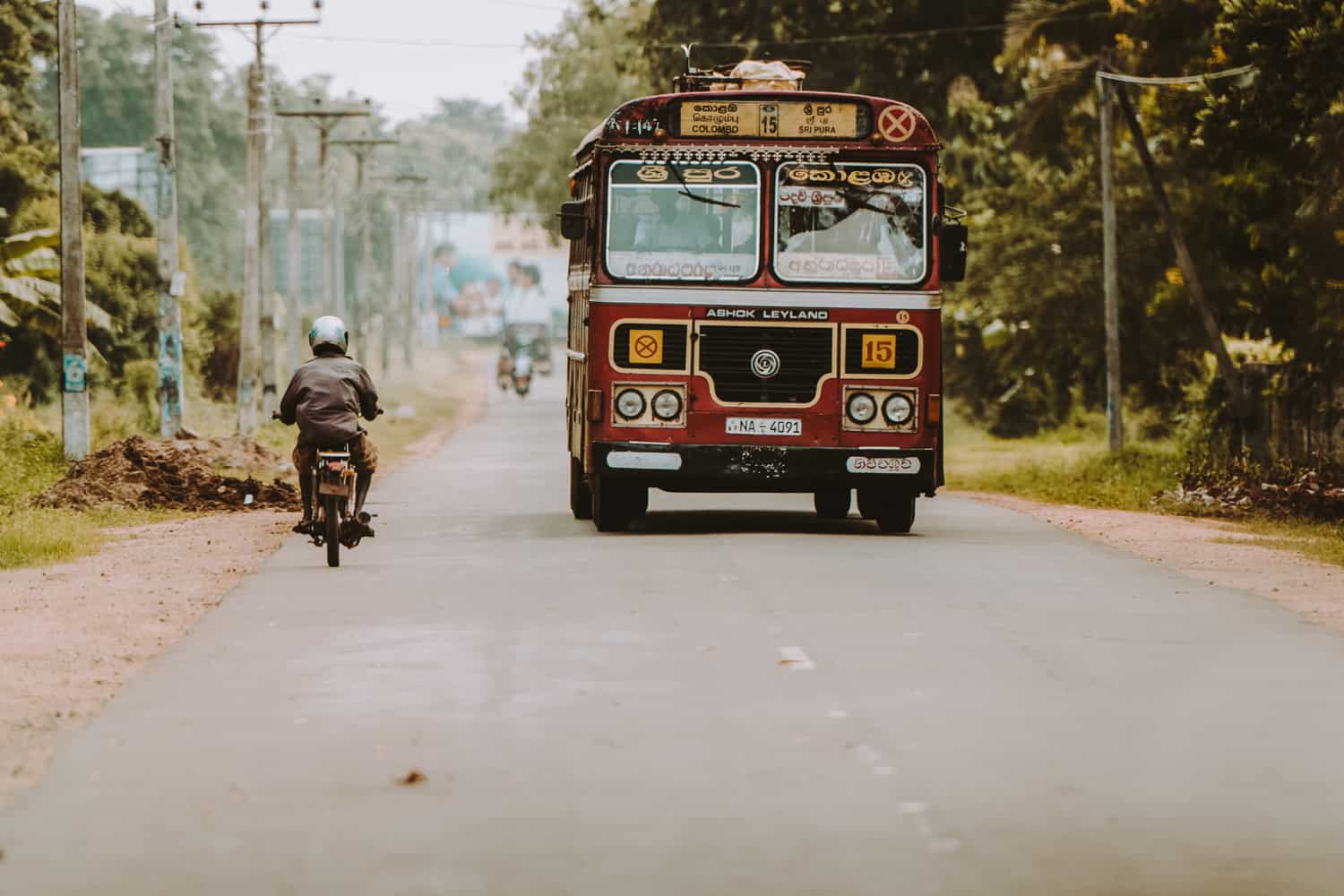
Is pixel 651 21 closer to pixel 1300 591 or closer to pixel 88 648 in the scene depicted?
pixel 1300 591

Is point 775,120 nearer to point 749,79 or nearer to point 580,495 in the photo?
point 749,79

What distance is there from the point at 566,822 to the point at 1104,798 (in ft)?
6.12

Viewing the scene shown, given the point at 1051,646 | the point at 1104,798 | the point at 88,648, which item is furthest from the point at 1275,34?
the point at 1104,798

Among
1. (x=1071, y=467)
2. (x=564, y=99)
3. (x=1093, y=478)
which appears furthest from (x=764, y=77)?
(x=564, y=99)

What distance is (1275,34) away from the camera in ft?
70.8

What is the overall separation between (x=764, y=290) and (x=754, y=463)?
1338 millimetres

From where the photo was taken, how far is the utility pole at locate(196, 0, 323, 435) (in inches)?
1485

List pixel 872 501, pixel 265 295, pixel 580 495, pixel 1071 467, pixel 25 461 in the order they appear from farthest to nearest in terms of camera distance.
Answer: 1. pixel 265 295
2. pixel 1071 467
3. pixel 25 461
4. pixel 580 495
5. pixel 872 501

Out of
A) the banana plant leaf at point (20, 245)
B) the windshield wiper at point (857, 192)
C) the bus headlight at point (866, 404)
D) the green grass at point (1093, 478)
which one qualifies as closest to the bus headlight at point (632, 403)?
the bus headlight at point (866, 404)

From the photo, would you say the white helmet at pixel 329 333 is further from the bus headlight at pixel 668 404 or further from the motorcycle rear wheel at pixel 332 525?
the bus headlight at pixel 668 404

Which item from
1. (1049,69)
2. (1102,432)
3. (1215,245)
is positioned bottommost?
(1102,432)

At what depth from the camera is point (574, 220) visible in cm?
1788

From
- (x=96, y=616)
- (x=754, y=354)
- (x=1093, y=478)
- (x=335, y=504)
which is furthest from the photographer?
(x=1093, y=478)

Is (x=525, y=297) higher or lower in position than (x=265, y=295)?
higher
